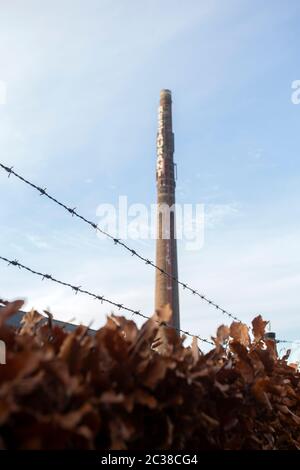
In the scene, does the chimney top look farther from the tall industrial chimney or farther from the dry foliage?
the dry foliage

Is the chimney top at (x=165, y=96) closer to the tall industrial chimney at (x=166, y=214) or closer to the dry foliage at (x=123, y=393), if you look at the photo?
the tall industrial chimney at (x=166, y=214)

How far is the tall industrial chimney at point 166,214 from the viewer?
105ft

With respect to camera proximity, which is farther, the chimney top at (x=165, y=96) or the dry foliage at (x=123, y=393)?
the chimney top at (x=165, y=96)

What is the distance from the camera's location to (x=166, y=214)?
34875mm

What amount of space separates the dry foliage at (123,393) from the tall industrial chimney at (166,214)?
28.0m

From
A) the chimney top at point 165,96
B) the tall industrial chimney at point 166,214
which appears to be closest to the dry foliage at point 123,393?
the tall industrial chimney at point 166,214

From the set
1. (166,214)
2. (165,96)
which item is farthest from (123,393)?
(165,96)

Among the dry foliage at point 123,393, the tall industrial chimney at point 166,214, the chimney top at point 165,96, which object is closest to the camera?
the dry foliage at point 123,393

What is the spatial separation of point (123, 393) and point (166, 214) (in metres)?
33.3

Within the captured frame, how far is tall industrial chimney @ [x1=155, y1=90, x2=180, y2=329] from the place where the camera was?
32.1 meters

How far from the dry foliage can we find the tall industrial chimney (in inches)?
1104

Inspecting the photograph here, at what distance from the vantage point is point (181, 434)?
1733 mm

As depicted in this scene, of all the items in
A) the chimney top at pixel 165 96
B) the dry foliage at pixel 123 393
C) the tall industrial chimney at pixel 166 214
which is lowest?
the dry foliage at pixel 123 393

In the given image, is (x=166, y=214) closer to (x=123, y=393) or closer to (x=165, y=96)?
(x=165, y=96)
